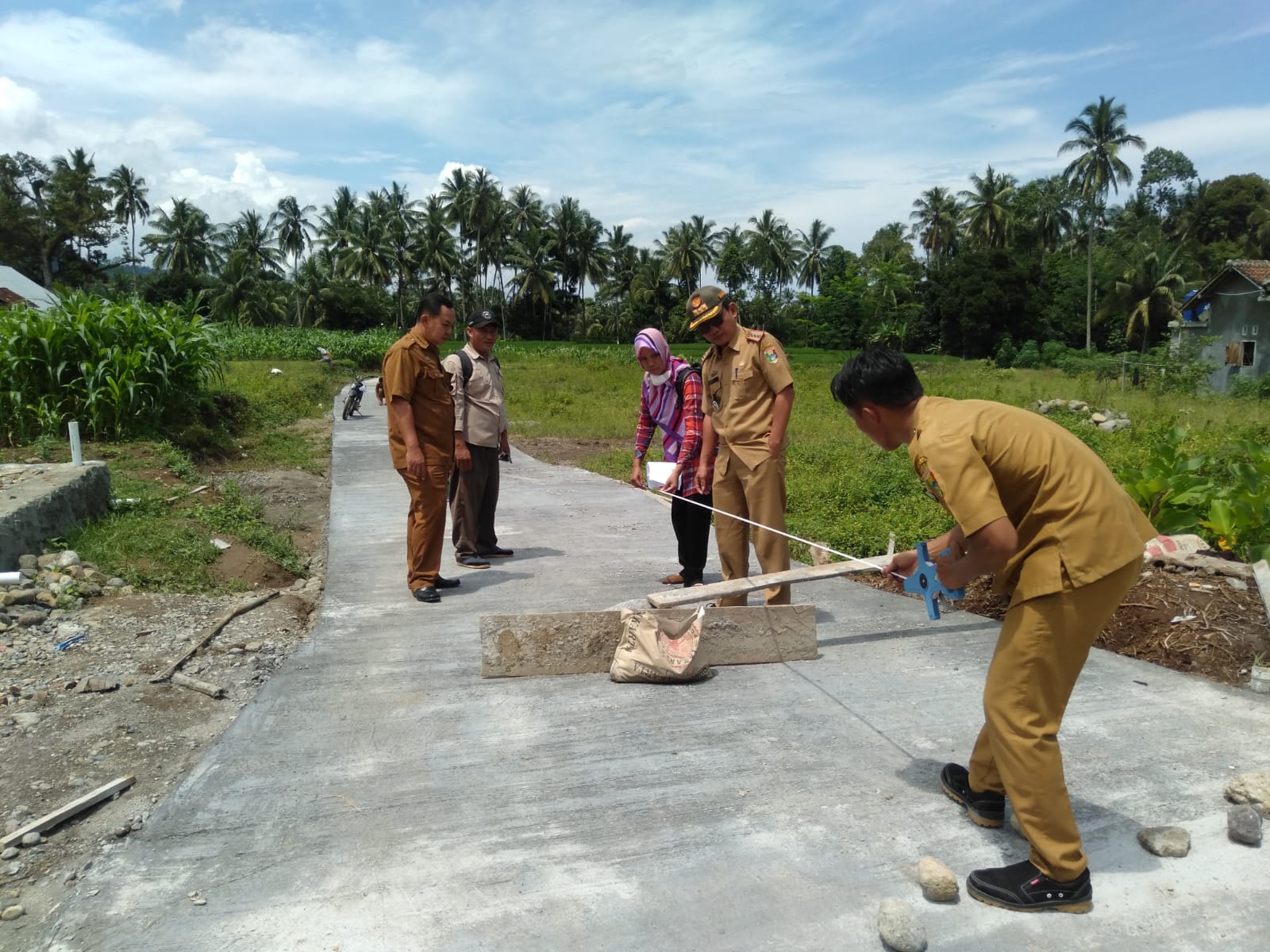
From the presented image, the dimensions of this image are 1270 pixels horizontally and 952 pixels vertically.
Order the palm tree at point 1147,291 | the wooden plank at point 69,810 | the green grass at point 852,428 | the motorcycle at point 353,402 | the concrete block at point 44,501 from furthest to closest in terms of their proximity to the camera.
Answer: the palm tree at point 1147,291 < the motorcycle at point 353,402 < the green grass at point 852,428 < the concrete block at point 44,501 < the wooden plank at point 69,810

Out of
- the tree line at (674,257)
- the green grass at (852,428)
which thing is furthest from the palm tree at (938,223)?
the green grass at (852,428)

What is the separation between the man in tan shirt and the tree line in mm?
47495

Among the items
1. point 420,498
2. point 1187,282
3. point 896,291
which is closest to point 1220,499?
point 420,498

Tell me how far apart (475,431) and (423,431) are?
2.52ft

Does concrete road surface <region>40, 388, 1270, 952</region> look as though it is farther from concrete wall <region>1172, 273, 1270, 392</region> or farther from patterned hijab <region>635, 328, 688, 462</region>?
concrete wall <region>1172, 273, 1270, 392</region>

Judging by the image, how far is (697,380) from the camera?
17.4 feet

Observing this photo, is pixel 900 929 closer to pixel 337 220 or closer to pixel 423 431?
pixel 423 431

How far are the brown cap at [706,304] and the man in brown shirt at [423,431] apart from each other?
1579mm

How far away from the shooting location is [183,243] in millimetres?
61219

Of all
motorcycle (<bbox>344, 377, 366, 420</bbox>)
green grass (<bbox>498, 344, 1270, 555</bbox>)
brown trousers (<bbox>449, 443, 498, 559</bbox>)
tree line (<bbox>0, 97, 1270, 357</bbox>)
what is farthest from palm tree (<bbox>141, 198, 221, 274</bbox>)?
brown trousers (<bbox>449, 443, 498, 559</bbox>)

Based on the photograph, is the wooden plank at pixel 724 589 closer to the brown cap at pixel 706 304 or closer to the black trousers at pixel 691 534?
the black trousers at pixel 691 534

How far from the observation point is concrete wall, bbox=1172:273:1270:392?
2955cm

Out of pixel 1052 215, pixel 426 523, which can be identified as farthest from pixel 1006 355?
pixel 426 523

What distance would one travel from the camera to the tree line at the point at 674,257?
50250mm
